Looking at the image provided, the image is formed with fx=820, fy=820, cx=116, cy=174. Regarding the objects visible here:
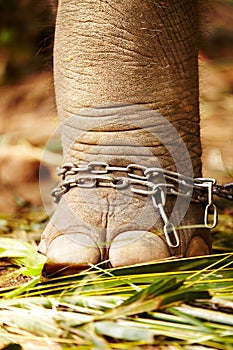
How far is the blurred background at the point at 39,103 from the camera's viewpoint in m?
1.89

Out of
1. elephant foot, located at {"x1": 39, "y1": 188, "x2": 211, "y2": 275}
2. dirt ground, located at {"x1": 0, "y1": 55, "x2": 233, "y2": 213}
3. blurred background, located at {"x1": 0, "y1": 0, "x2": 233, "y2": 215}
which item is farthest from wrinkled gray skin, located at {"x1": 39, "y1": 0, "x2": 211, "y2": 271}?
dirt ground, located at {"x1": 0, "y1": 55, "x2": 233, "y2": 213}

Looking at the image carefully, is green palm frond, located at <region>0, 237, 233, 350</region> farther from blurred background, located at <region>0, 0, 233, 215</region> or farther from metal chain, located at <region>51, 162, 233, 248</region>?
blurred background, located at <region>0, 0, 233, 215</region>

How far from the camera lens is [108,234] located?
56.1 inches

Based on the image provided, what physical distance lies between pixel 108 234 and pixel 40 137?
192 centimetres

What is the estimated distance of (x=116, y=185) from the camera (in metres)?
1.45

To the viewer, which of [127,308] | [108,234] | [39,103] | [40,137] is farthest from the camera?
[39,103]

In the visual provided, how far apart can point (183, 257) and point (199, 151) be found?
0.25 metres

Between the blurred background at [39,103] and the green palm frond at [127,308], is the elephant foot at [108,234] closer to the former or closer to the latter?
the green palm frond at [127,308]

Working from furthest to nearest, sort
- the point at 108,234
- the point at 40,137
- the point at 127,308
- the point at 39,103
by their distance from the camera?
the point at 39,103
the point at 40,137
the point at 108,234
the point at 127,308

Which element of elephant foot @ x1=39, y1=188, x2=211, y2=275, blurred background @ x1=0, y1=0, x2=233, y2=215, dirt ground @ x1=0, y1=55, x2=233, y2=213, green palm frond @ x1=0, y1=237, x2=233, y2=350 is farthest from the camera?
dirt ground @ x1=0, y1=55, x2=233, y2=213

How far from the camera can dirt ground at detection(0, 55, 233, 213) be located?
2.33 m

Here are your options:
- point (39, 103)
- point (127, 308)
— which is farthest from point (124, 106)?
point (39, 103)

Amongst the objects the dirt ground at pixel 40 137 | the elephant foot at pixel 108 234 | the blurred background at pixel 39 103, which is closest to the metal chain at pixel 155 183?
the elephant foot at pixel 108 234

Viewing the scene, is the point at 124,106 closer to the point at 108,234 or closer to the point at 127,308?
the point at 108,234
